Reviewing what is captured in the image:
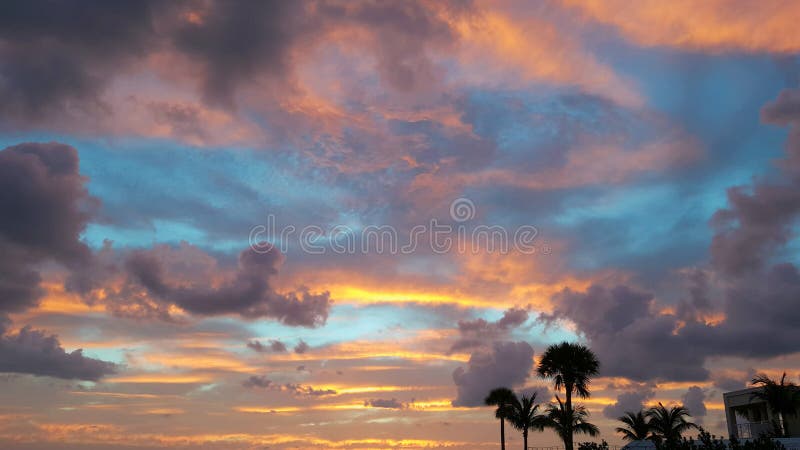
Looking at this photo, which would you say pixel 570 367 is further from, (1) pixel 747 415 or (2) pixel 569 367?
(1) pixel 747 415

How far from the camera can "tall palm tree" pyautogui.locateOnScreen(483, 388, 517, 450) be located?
79125 mm

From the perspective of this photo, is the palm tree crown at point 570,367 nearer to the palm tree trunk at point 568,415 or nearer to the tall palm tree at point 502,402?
the palm tree trunk at point 568,415

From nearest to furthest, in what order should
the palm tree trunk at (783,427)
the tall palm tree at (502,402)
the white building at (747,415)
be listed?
1. the palm tree trunk at (783,427)
2. the white building at (747,415)
3. the tall palm tree at (502,402)

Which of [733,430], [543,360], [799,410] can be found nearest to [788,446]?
[799,410]

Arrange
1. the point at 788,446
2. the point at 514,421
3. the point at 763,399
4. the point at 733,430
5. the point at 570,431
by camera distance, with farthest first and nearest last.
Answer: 1. the point at 514,421
2. the point at 733,430
3. the point at 763,399
4. the point at 570,431
5. the point at 788,446

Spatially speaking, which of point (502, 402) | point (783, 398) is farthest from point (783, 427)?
point (502, 402)

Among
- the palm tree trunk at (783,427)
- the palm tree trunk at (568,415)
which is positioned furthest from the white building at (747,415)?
the palm tree trunk at (568,415)

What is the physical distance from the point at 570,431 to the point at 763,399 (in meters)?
20.0

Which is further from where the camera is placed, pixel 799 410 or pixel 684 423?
pixel 684 423

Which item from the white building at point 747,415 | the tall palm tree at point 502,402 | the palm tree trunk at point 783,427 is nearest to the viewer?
the palm tree trunk at point 783,427

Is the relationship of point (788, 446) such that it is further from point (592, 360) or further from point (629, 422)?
point (629, 422)

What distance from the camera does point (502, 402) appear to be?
80688 mm

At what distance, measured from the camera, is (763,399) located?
5981cm

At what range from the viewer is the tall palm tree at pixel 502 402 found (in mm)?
79125
